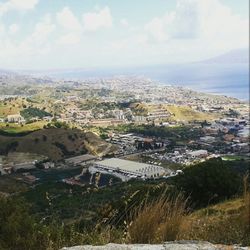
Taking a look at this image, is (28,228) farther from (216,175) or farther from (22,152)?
(22,152)

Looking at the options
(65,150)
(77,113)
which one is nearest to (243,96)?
(77,113)

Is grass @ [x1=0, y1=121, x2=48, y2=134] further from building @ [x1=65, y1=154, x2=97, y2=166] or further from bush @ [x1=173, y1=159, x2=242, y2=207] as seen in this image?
bush @ [x1=173, y1=159, x2=242, y2=207]

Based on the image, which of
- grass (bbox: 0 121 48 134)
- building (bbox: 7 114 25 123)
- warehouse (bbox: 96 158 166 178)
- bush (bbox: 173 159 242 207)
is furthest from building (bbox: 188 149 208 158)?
bush (bbox: 173 159 242 207)

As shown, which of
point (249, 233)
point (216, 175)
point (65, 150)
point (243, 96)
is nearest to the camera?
point (249, 233)

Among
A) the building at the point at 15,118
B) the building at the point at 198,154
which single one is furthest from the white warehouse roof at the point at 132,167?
the building at the point at 15,118

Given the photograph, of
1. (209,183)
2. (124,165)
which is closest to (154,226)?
(209,183)

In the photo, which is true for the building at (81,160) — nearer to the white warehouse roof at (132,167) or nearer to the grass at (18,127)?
the white warehouse roof at (132,167)
